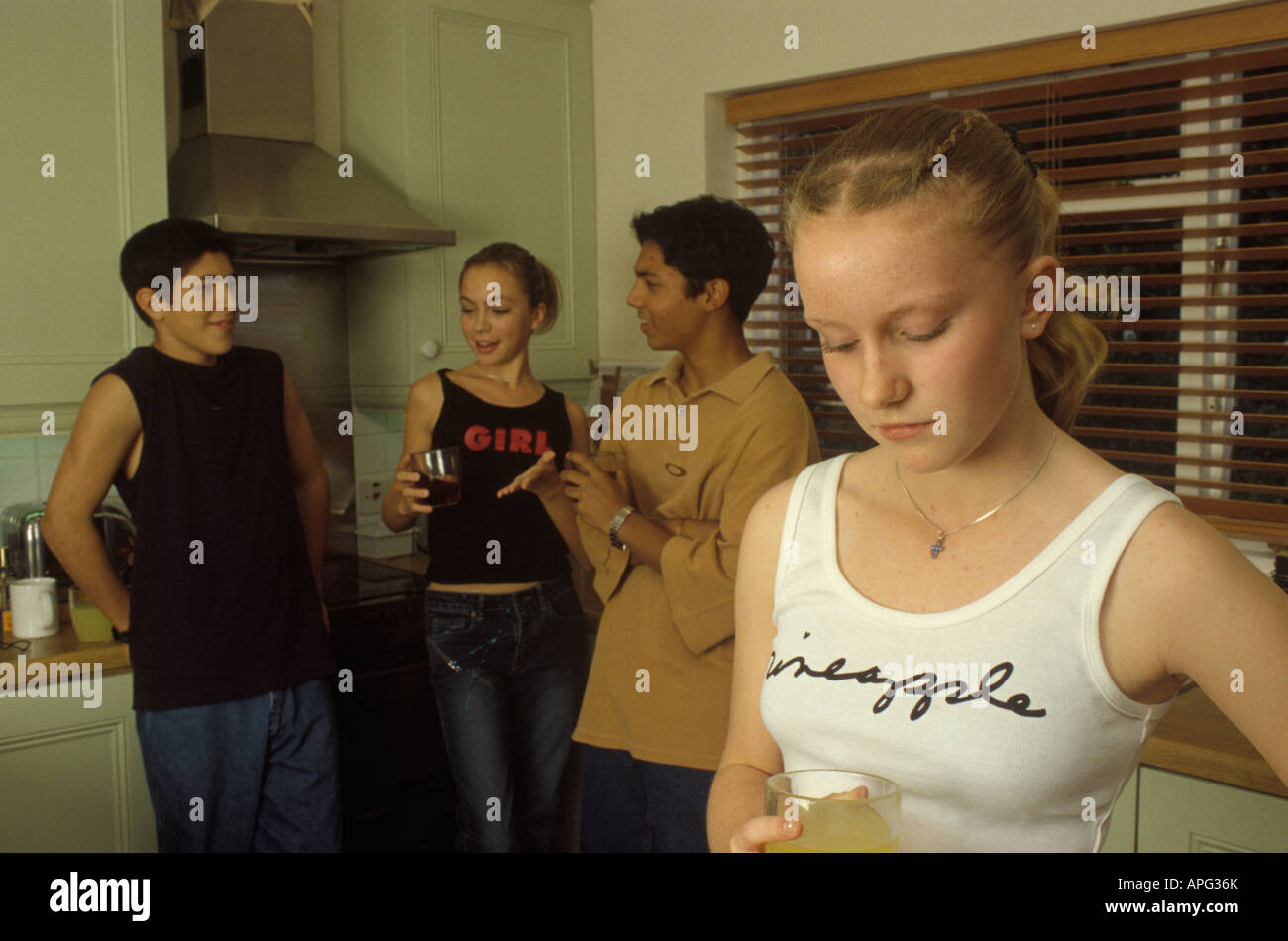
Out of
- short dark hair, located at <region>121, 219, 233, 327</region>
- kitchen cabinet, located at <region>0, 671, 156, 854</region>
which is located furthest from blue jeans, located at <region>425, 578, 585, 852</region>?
short dark hair, located at <region>121, 219, 233, 327</region>

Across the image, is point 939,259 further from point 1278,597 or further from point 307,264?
point 307,264

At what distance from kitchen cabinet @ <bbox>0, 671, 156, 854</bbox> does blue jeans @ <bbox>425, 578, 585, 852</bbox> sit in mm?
598

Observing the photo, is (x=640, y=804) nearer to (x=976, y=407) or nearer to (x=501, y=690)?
(x=501, y=690)

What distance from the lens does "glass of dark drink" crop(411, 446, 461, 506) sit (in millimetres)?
1937

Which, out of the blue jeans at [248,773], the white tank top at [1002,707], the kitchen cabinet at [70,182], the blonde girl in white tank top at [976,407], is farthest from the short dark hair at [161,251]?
the white tank top at [1002,707]

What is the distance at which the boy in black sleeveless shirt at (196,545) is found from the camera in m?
1.85

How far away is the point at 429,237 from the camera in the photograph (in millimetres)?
2602

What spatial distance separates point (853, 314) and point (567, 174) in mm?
2436

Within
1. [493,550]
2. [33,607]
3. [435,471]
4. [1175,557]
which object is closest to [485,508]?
[493,550]

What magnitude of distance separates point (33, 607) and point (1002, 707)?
1987 mm

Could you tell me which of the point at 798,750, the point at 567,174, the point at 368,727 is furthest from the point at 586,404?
the point at 798,750

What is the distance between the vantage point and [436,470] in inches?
76.4

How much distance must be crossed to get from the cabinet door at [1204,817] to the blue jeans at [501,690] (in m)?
1.05

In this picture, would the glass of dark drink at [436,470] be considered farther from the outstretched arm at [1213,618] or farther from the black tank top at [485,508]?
the outstretched arm at [1213,618]
